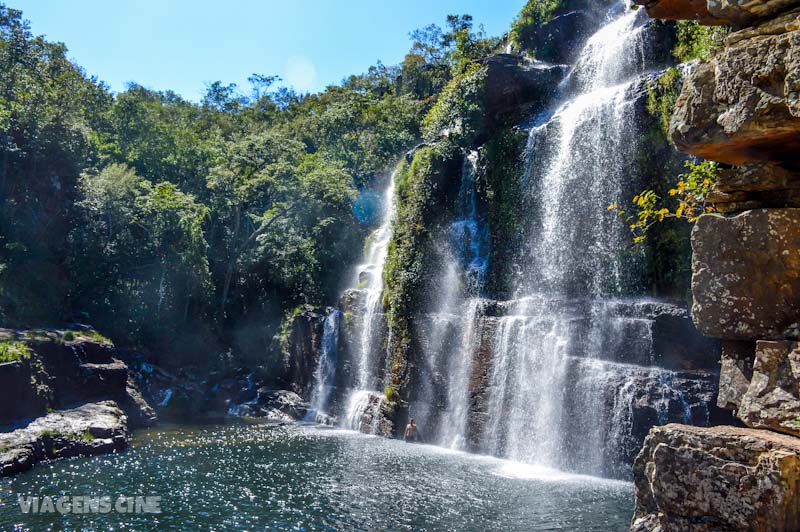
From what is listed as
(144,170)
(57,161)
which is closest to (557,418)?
(57,161)

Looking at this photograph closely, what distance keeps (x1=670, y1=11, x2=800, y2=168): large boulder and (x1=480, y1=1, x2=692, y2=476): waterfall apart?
12.2 m

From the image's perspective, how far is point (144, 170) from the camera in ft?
133

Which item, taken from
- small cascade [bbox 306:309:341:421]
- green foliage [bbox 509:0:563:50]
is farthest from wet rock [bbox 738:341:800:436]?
green foliage [bbox 509:0:563:50]

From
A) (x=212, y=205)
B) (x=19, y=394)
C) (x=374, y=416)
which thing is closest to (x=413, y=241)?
(x=374, y=416)

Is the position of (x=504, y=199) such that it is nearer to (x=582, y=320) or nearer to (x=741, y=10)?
(x=582, y=320)

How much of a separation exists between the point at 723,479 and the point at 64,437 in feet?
62.7

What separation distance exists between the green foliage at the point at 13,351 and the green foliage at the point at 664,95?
22228 millimetres

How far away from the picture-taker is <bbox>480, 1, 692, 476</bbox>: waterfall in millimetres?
16266

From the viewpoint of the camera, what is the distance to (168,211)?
108ft

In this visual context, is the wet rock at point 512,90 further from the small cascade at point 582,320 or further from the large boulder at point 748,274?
the large boulder at point 748,274

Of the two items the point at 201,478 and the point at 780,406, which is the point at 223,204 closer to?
the point at 201,478

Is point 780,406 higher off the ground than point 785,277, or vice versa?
point 785,277

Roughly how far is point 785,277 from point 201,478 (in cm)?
1484

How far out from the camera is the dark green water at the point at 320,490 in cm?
1152
